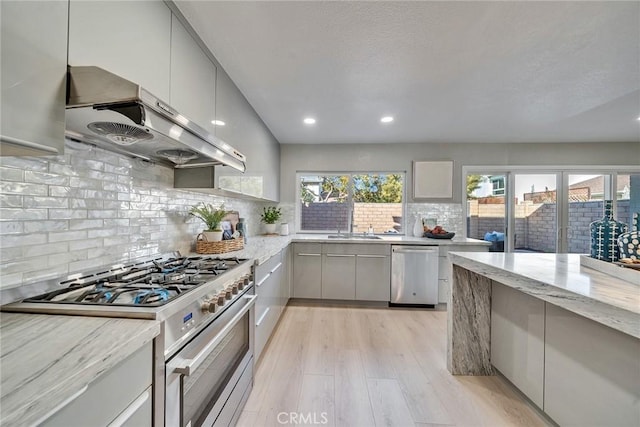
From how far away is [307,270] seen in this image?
343 cm

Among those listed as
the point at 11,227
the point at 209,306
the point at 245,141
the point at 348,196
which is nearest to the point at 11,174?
the point at 11,227

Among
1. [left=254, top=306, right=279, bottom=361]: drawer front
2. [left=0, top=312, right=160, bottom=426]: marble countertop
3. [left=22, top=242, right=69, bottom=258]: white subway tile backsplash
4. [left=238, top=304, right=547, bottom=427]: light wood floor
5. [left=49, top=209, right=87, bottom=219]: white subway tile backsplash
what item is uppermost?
[left=49, top=209, right=87, bottom=219]: white subway tile backsplash

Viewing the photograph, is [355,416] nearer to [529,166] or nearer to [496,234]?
[496,234]

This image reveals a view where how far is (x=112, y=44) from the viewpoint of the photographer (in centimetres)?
96

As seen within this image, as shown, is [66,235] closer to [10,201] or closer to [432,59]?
[10,201]

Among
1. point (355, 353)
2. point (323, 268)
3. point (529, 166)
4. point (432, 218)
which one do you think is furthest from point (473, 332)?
point (529, 166)

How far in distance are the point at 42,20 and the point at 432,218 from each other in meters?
4.15

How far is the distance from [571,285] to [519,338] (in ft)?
2.54

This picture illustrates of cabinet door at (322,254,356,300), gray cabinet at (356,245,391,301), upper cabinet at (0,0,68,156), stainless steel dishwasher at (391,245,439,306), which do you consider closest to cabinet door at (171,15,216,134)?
upper cabinet at (0,0,68,156)

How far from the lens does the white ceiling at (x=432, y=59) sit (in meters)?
1.41

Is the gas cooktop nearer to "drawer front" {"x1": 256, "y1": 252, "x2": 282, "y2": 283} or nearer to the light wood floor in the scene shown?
"drawer front" {"x1": 256, "y1": 252, "x2": 282, "y2": 283}

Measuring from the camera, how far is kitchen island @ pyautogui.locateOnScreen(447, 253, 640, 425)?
42.5 inches

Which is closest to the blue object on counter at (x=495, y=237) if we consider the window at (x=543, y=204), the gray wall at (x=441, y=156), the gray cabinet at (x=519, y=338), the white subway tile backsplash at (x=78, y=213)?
the window at (x=543, y=204)

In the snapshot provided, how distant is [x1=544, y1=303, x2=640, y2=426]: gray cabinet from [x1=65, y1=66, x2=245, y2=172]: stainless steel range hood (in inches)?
84.0
